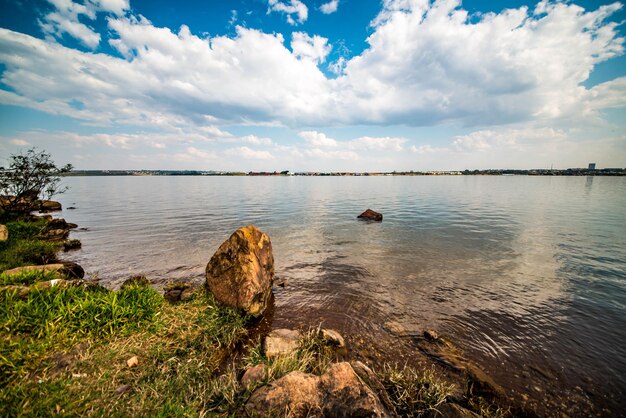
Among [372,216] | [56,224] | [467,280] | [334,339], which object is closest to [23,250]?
[56,224]

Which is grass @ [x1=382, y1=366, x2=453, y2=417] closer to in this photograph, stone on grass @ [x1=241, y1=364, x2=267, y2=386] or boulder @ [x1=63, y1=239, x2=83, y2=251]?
stone on grass @ [x1=241, y1=364, x2=267, y2=386]

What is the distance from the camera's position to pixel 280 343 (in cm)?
779

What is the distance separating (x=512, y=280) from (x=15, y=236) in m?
36.3

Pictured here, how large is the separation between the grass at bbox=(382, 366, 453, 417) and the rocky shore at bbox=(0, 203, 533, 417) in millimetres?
23

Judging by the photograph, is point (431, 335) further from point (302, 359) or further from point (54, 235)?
point (54, 235)

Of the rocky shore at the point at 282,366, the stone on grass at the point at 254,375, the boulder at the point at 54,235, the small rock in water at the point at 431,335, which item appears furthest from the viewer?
the boulder at the point at 54,235

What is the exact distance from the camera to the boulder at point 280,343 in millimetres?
7355

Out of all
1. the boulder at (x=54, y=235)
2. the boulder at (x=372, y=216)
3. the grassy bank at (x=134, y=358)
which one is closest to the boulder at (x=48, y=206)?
the boulder at (x=54, y=235)

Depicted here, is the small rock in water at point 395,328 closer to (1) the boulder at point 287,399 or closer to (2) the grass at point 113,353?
(1) the boulder at point 287,399

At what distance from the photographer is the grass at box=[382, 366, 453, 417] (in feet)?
18.4

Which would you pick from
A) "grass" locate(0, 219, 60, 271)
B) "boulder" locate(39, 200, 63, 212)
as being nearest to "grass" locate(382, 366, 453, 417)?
"grass" locate(0, 219, 60, 271)

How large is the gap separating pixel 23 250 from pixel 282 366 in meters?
20.7

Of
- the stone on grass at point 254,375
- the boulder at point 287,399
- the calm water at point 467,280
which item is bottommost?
the calm water at point 467,280

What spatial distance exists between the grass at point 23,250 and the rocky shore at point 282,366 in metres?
4.67
